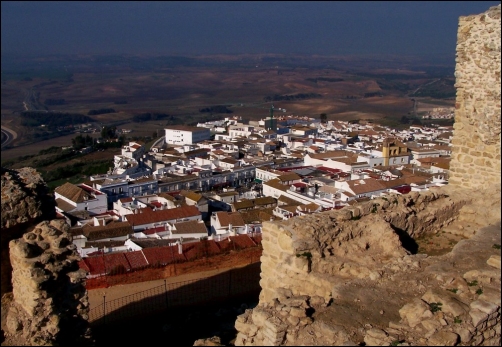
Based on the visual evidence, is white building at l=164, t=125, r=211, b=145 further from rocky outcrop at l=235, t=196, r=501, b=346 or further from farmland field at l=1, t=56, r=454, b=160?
rocky outcrop at l=235, t=196, r=501, b=346

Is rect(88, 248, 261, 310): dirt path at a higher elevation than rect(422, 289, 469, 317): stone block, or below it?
below

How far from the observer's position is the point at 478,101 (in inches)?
261

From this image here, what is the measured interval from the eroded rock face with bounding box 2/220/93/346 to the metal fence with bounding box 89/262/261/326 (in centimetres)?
588

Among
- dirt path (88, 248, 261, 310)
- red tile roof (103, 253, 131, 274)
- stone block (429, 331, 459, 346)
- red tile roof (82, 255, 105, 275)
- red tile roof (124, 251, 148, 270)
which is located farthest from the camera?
red tile roof (124, 251, 148, 270)

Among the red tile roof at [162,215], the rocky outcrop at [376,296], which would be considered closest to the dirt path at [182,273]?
the red tile roof at [162,215]

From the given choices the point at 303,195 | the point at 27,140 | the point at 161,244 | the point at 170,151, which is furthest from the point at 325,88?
the point at 161,244

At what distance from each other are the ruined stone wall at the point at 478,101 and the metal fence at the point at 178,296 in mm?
6946

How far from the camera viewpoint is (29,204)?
414 cm

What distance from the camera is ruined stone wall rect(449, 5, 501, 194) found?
642 cm

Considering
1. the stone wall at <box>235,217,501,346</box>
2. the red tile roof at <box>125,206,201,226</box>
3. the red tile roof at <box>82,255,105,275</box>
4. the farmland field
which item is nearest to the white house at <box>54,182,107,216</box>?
the red tile roof at <box>125,206,201,226</box>

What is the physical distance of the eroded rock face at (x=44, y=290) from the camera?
13.0 ft

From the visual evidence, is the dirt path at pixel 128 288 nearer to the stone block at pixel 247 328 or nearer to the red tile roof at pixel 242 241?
the red tile roof at pixel 242 241

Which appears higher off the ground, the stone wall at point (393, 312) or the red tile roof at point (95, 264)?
the stone wall at point (393, 312)

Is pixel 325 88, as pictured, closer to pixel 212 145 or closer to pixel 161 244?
pixel 212 145
